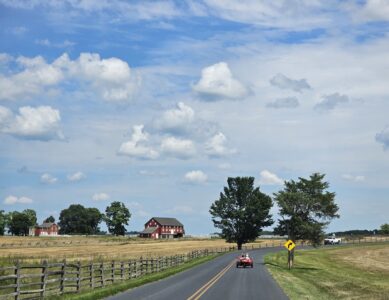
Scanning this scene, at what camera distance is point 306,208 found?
6550cm

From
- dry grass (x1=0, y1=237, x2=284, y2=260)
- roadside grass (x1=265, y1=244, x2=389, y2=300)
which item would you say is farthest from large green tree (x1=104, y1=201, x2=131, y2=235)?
roadside grass (x1=265, y1=244, x2=389, y2=300)

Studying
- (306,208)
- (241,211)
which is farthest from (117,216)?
(306,208)

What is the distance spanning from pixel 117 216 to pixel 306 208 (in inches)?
5337

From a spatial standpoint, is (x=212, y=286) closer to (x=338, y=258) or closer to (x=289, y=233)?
(x=289, y=233)

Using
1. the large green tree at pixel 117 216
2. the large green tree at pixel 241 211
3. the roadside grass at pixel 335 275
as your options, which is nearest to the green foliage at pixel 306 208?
the roadside grass at pixel 335 275

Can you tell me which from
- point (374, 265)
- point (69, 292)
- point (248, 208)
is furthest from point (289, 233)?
point (248, 208)

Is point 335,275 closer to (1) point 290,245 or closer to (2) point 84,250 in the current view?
(1) point 290,245

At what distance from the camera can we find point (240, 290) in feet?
96.8

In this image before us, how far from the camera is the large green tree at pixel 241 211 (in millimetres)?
115938

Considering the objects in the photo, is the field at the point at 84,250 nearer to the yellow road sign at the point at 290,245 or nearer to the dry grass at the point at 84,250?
the dry grass at the point at 84,250

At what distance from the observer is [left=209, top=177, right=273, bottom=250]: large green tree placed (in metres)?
116

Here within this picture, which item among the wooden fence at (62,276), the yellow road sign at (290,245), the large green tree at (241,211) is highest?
the large green tree at (241,211)

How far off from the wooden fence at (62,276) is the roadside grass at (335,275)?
31.8ft

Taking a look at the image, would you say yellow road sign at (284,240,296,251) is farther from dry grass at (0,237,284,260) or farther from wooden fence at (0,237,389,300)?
dry grass at (0,237,284,260)
